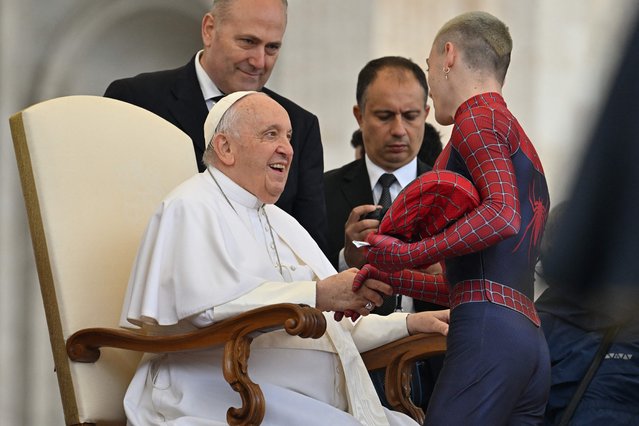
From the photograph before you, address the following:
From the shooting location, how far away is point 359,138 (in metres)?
5.64

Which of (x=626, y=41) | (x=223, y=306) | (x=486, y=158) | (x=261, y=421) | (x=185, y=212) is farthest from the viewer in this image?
(x=185, y=212)

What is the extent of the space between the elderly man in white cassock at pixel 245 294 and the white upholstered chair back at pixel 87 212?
6.9 inches

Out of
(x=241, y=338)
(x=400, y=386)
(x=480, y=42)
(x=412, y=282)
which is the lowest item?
(x=400, y=386)

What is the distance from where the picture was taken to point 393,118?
4578mm

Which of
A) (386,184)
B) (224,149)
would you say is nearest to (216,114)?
(224,149)

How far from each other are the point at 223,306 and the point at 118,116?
89 cm

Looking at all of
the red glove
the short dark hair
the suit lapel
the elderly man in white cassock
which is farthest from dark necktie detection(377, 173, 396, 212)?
the red glove

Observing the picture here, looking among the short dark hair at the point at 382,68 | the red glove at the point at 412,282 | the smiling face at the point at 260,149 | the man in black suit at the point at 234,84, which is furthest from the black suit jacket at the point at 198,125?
the red glove at the point at 412,282

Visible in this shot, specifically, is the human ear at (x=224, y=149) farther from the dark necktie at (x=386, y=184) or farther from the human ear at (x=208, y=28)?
the dark necktie at (x=386, y=184)

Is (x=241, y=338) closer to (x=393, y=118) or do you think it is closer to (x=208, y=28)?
Result: (x=208, y=28)

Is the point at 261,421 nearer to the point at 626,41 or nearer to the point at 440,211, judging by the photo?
the point at 440,211

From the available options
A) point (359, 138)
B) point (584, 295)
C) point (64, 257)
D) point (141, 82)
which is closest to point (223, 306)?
point (64, 257)

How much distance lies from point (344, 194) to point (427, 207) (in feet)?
7.14

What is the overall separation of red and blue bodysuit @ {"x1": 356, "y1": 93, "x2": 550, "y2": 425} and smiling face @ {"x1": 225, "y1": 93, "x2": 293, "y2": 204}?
68cm
